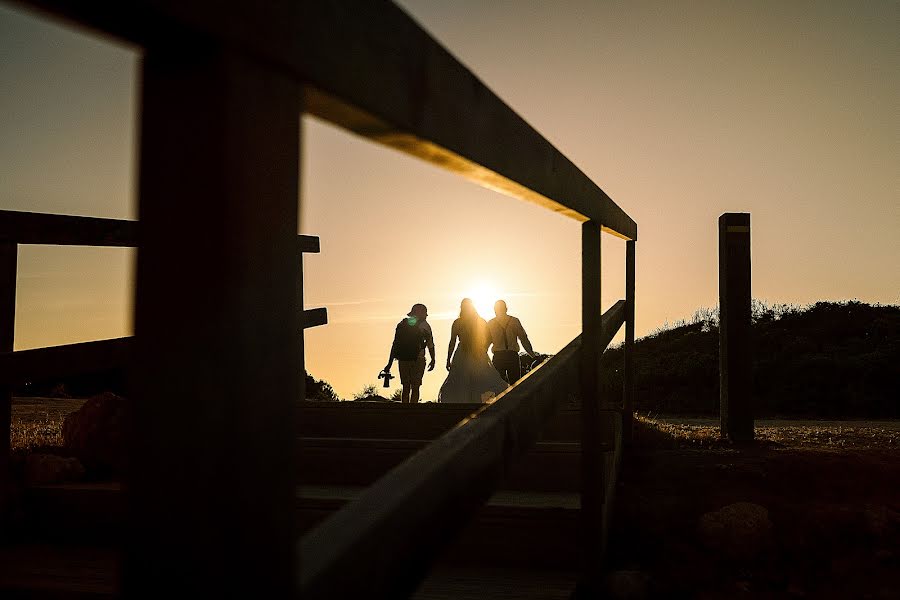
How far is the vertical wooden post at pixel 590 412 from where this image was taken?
9.67ft

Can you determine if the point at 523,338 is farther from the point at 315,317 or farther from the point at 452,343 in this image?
the point at 315,317

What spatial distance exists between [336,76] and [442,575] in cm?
262

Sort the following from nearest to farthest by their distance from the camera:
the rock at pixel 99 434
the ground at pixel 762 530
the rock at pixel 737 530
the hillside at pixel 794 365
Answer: the ground at pixel 762 530
the rock at pixel 737 530
the rock at pixel 99 434
the hillside at pixel 794 365

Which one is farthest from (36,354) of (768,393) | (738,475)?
(768,393)

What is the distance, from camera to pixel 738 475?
14.1ft

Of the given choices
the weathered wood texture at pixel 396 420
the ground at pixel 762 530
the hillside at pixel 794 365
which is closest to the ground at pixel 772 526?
the ground at pixel 762 530

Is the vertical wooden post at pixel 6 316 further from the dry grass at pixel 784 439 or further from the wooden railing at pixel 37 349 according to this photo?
the dry grass at pixel 784 439

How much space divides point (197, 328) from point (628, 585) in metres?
2.78

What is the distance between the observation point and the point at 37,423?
6.21 metres

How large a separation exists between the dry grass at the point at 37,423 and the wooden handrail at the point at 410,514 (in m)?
3.74

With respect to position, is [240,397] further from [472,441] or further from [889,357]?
[889,357]

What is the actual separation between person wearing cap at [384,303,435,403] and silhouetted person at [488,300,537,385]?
2.91 ft

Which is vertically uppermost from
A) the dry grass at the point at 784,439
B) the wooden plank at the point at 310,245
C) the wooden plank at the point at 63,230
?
the wooden plank at the point at 310,245

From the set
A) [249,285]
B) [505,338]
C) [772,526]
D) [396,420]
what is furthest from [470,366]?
[249,285]
